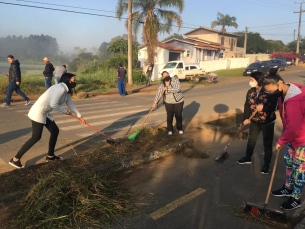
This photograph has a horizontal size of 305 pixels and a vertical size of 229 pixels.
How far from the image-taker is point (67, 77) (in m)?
4.68

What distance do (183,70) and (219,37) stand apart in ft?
94.3

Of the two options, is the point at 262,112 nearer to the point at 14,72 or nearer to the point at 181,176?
the point at 181,176

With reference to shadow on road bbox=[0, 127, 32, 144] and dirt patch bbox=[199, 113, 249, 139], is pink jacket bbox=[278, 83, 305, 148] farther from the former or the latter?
shadow on road bbox=[0, 127, 32, 144]

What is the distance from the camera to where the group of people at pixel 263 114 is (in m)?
3.34

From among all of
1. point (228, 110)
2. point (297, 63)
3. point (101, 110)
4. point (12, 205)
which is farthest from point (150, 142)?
point (297, 63)

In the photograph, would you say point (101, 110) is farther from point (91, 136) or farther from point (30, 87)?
point (30, 87)

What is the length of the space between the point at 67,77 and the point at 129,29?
15.3 m

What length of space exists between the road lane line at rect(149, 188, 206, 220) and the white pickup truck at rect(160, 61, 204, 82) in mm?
18739

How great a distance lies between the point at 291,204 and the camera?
3.62m

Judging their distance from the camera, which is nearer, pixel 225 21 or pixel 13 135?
pixel 13 135

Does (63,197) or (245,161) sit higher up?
(63,197)

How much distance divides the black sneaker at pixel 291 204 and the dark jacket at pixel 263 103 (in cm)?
149

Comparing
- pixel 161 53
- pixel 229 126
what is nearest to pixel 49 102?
pixel 229 126

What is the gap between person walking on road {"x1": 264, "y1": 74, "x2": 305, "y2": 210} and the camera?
10.7ft
